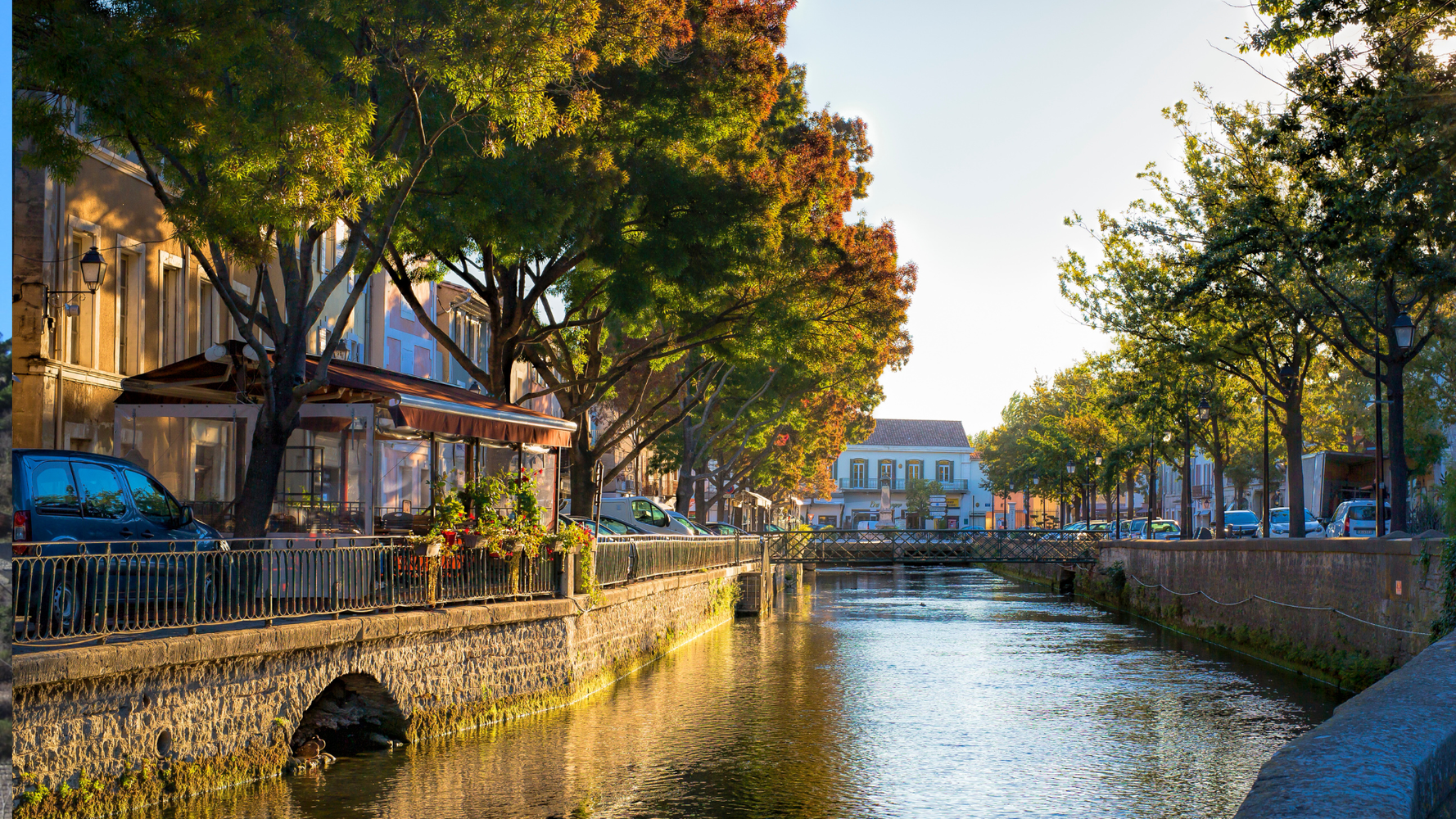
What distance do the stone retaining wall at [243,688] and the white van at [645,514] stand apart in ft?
53.9

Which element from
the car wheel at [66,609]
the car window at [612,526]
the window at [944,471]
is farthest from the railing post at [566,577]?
the window at [944,471]

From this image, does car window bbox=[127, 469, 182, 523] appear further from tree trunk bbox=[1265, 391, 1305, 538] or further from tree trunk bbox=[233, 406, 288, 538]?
tree trunk bbox=[1265, 391, 1305, 538]

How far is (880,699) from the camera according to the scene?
19516 millimetres

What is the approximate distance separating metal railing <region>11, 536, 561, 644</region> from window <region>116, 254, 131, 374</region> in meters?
8.71

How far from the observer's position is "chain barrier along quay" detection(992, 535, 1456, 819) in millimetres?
4164

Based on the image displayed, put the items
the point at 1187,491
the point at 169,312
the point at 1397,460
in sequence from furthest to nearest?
1. the point at 1187,491
2. the point at 169,312
3. the point at 1397,460

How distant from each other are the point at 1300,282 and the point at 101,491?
1005 inches

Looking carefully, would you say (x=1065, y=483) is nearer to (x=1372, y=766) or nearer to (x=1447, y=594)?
(x=1447, y=594)

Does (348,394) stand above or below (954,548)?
above

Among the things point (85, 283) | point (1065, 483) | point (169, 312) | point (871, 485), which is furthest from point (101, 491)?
point (871, 485)

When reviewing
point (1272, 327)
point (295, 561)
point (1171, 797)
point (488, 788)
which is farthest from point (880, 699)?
point (1272, 327)

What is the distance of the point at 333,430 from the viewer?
58.0ft

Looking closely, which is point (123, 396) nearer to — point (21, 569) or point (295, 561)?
point (295, 561)

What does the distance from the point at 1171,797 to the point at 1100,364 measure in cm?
3081
